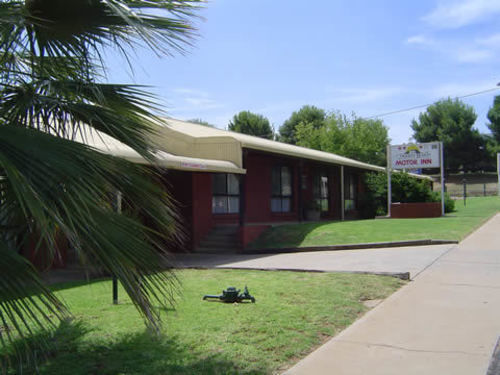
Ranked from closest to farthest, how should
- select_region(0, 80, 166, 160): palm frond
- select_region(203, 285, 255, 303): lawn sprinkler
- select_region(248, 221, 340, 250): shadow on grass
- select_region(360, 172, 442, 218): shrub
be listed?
select_region(0, 80, 166, 160): palm frond → select_region(203, 285, 255, 303): lawn sprinkler → select_region(248, 221, 340, 250): shadow on grass → select_region(360, 172, 442, 218): shrub

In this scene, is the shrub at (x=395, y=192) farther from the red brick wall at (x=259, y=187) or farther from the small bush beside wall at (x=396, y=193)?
the red brick wall at (x=259, y=187)

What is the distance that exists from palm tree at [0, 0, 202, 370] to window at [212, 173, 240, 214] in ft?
39.3

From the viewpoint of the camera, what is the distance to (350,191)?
2612 cm

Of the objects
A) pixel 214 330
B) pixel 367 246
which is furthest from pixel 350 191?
pixel 214 330

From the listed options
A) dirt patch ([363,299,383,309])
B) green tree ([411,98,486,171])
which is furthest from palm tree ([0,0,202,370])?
green tree ([411,98,486,171])

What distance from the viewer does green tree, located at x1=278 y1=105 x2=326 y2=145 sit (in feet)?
188

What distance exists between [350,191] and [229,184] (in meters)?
10.9

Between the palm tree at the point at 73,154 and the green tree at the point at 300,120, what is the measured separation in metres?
52.8

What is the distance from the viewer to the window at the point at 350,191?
2535cm

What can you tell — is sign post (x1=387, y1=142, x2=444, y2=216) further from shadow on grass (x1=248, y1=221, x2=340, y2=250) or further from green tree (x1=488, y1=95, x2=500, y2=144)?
green tree (x1=488, y1=95, x2=500, y2=144)

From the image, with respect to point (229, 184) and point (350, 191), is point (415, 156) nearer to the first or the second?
point (350, 191)

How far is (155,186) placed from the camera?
3.93 meters

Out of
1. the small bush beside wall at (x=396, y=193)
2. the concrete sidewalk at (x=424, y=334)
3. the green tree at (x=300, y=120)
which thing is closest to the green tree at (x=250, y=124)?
the green tree at (x=300, y=120)

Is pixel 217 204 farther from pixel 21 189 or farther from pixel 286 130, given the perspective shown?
pixel 286 130
